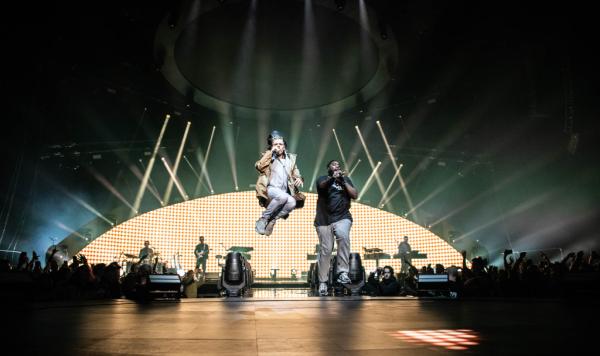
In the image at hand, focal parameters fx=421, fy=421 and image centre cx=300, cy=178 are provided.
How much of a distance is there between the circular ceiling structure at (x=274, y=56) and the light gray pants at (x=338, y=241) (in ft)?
18.6

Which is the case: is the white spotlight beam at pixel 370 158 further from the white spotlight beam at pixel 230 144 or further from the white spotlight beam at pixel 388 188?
the white spotlight beam at pixel 230 144

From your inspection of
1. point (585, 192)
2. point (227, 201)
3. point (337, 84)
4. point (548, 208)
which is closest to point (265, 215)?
point (337, 84)

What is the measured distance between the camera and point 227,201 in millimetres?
20312

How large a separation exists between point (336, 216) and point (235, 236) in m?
13.5

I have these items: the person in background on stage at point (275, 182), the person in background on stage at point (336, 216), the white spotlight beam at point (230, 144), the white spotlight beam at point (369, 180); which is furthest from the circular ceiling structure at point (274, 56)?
the person in background on stage at point (336, 216)

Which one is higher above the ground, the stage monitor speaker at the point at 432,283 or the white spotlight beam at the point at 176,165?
the white spotlight beam at the point at 176,165

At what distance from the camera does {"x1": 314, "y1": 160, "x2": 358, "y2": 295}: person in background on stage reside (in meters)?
6.00

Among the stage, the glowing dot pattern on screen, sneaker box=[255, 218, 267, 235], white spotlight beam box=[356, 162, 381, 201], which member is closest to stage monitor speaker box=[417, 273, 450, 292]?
sneaker box=[255, 218, 267, 235]

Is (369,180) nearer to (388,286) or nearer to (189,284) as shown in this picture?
(189,284)

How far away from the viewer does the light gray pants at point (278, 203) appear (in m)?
5.84

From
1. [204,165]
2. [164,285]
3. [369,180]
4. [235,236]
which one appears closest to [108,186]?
[204,165]

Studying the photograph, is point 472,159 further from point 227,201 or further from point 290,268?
point 227,201

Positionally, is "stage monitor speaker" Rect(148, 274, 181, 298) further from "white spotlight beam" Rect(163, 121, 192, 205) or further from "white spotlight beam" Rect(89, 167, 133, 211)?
"white spotlight beam" Rect(89, 167, 133, 211)

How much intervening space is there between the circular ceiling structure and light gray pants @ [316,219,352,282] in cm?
568
